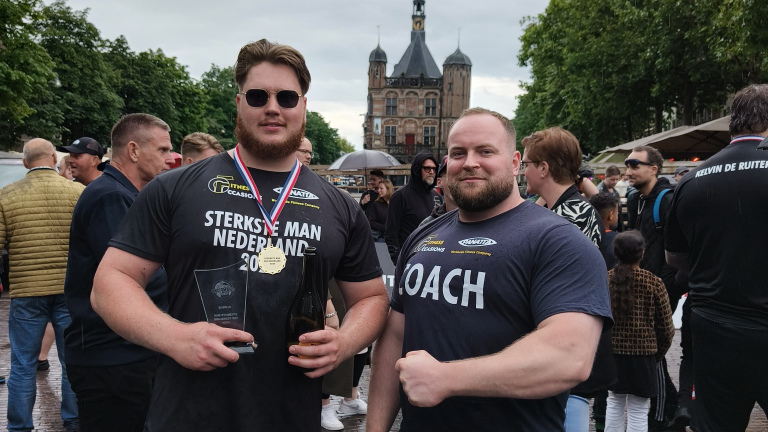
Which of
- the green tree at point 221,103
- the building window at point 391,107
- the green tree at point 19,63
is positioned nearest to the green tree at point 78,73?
the green tree at point 19,63

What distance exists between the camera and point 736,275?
335 centimetres

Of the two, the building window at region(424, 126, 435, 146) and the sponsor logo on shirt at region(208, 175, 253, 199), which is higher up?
the building window at region(424, 126, 435, 146)

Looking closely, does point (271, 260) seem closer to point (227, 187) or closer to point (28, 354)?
point (227, 187)

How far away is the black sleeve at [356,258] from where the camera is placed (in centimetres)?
259

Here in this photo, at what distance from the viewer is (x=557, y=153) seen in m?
3.90

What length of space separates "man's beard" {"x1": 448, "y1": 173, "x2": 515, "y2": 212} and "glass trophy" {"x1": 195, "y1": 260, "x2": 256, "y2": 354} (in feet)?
2.64

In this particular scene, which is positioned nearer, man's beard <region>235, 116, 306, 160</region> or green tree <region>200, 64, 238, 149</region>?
man's beard <region>235, 116, 306, 160</region>

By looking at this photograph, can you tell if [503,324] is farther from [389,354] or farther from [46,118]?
[46,118]

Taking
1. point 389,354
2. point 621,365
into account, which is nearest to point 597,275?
point 389,354

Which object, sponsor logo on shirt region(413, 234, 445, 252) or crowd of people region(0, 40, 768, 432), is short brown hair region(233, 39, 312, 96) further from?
sponsor logo on shirt region(413, 234, 445, 252)

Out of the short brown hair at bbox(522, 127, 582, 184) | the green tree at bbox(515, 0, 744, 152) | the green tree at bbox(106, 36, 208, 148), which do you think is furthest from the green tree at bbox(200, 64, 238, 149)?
the short brown hair at bbox(522, 127, 582, 184)

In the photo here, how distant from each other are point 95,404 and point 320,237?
1.90 meters

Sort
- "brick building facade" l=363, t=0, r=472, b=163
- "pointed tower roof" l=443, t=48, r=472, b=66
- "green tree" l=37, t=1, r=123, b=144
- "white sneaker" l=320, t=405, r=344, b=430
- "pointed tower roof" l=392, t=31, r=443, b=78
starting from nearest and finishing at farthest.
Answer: "white sneaker" l=320, t=405, r=344, b=430 < "green tree" l=37, t=1, r=123, b=144 < "pointed tower roof" l=443, t=48, r=472, b=66 < "brick building facade" l=363, t=0, r=472, b=163 < "pointed tower roof" l=392, t=31, r=443, b=78

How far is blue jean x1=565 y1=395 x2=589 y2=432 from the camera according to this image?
363 cm
